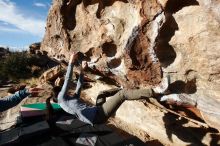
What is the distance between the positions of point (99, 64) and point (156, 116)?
2.54 metres

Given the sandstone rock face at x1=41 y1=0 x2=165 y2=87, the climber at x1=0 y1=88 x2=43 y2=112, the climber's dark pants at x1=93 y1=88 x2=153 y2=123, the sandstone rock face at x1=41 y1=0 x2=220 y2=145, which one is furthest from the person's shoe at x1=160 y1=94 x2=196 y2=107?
the climber at x1=0 y1=88 x2=43 y2=112

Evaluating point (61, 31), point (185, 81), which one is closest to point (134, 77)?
point (185, 81)

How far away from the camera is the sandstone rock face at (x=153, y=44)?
629 cm

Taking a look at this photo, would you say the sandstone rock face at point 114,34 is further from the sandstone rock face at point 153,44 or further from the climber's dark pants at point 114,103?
the climber's dark pants at point 114,103

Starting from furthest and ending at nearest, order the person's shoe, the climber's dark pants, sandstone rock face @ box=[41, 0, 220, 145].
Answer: the person's shoe < the climber's dark pants < sandstone rock face @ box=[41, 0, 220, 145]

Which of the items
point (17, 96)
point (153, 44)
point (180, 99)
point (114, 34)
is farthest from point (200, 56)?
point (17, 96)

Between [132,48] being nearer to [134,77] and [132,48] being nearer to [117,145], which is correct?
[134,77]

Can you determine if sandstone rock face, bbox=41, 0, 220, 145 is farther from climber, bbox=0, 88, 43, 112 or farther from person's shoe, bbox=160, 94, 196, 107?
climber, bbox=0, 88, 43, 112

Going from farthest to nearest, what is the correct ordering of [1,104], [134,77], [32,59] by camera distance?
[32,59] → [134,77] → [1,104]

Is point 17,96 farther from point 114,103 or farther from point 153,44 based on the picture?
point 153,44

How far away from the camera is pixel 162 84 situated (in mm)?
7512

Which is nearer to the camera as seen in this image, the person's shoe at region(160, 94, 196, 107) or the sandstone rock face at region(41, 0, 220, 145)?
the sandstone rock face at region(41, 0, 220, 145)

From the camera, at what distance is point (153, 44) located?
6969 mm

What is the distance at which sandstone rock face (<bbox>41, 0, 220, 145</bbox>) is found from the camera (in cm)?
629
